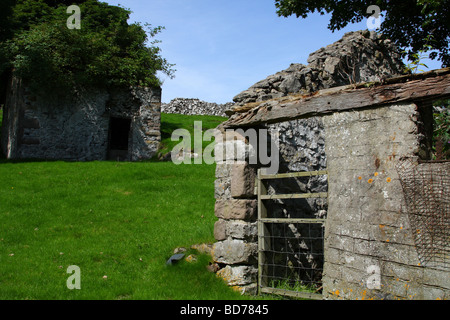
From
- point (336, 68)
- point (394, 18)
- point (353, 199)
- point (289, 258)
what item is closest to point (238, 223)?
point (289, 258)

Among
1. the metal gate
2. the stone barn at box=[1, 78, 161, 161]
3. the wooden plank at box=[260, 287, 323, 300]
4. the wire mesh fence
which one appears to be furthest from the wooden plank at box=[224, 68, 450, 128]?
the stone barn at box=[1, 78, 161, 161]

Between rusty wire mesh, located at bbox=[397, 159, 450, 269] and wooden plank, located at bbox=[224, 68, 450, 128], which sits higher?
wooden plank, located at bbox=[224, 68, 450, 128]

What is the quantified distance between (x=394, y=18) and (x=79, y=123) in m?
12.7

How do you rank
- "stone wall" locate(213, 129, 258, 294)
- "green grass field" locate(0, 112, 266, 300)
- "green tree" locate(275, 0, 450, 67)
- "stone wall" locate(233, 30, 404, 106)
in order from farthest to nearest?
"green tree" locate(275, 0, 450, 67) → "stone wall" locate(233, 30, 404, 106) → "stone wall" locate(213, 129, 258, 294) → "green grass field" locate(0, 112, 266, 300)

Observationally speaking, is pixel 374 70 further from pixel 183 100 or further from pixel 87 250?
pixel 183 100

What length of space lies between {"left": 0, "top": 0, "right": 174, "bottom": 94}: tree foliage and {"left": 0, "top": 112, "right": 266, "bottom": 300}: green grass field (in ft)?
13.9

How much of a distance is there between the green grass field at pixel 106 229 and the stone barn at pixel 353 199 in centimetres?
92

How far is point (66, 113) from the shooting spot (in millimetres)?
15273

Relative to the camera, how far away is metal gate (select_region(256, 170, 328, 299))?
16.7 feet

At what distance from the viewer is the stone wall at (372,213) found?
12.1 feet

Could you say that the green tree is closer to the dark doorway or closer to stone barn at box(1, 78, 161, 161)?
stone barn at box(1, 78, 161, 161)

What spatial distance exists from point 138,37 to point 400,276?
54.6 ft

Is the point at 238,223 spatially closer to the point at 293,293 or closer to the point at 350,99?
the point at 293,293

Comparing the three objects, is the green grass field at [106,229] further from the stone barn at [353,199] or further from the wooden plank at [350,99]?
the wooden plank at [350,99]
